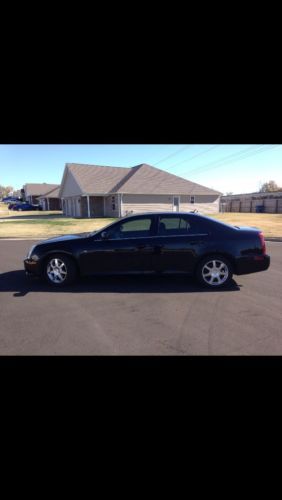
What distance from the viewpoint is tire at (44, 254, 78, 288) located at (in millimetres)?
5376

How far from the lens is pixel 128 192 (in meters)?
24.5

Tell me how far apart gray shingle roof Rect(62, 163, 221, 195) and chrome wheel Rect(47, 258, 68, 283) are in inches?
775

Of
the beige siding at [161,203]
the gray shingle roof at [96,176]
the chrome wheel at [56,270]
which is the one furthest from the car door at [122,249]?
the gray shingle roof at [96,176]

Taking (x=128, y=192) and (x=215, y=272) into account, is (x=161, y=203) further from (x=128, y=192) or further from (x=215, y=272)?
(x=215, y=272)

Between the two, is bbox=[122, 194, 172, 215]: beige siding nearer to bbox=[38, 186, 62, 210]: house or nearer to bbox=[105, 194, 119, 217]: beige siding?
bbox=[105, 194, 119, 217]: beige siding

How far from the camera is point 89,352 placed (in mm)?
3016

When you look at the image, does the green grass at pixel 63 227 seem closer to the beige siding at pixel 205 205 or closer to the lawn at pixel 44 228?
the lawn at pixel 44 228

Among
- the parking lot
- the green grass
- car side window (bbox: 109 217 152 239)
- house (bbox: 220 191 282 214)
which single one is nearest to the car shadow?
the parking lot

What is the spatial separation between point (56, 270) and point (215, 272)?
3.27 meters

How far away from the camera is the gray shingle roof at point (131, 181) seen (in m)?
25.7
